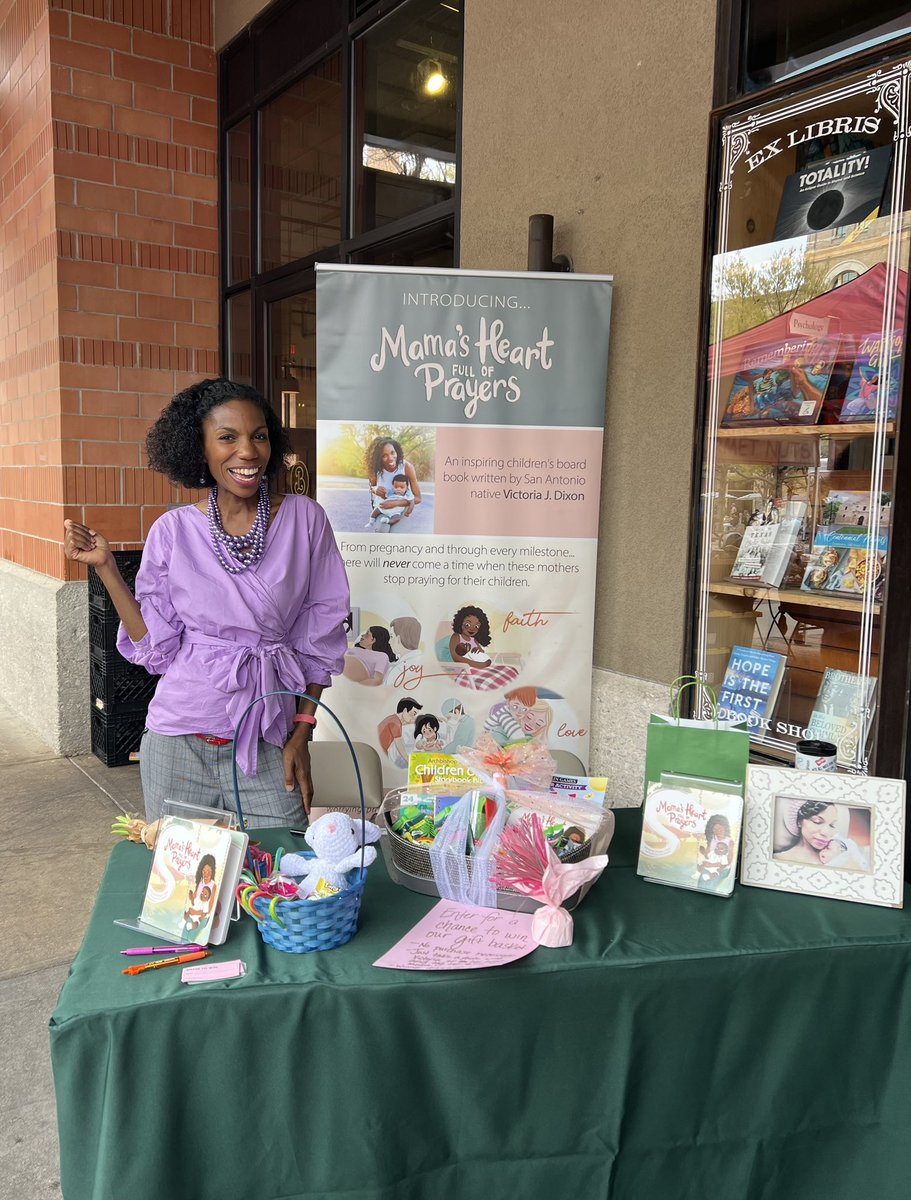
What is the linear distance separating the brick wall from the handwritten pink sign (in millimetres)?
4223

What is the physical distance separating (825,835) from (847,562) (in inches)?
40.7

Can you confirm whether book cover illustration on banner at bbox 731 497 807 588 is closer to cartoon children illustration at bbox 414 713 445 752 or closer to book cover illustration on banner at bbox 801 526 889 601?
→ book cover illustration on banner at bbox 801 526 889 601

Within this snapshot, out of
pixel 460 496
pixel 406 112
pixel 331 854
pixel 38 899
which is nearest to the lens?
pixel 331 854

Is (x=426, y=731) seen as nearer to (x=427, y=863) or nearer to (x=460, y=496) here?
(x=460, y=496)

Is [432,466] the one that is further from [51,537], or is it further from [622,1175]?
[51,537]

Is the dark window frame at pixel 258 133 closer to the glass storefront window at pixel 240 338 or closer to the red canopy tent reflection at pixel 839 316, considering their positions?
the glass storefront window at pixel 240 338

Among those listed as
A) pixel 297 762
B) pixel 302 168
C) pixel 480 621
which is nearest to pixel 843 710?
pixel 480 621

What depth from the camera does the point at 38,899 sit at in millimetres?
3305

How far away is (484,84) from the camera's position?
351 centimetres

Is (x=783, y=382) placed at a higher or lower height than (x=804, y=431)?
higher

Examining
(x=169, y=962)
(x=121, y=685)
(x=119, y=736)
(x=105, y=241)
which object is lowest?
(x=119, y=736)

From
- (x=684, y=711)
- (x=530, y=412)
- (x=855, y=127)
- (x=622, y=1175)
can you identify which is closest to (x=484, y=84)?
(x=530, y=412)

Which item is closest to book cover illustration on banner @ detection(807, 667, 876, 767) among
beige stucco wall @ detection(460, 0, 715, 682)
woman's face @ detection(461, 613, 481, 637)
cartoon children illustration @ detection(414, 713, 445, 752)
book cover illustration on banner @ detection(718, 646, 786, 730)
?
book cover illustration on banner @ detection(718, 646, 786, 730)

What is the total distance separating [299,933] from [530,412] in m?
2.14
